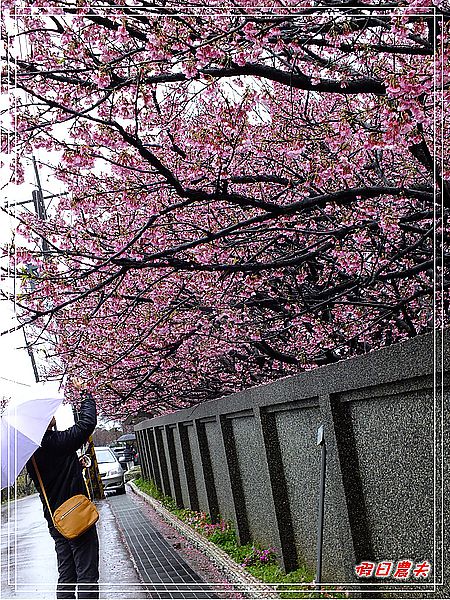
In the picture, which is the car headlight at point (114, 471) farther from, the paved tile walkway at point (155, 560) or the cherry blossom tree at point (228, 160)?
the cherry blossom tree at point (228, 160)

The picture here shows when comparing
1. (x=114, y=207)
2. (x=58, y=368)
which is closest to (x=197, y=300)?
(x=58, y=368)

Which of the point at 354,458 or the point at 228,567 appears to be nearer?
the point at 354,458

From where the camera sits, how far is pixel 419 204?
13.2 feet

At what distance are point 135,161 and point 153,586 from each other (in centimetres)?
257

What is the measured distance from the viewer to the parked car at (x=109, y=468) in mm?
5047

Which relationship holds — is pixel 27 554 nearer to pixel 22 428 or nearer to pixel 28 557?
pixel 28 557

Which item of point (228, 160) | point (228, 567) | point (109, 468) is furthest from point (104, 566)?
point (228, 160)

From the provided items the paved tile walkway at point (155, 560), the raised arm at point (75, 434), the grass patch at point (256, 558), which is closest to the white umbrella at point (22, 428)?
the raised arm at point (75, 434)

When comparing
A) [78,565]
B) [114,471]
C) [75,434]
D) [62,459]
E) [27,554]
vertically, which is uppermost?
[75,434]

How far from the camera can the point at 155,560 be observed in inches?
241

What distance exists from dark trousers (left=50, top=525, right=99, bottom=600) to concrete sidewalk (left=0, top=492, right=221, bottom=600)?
75 millimetres

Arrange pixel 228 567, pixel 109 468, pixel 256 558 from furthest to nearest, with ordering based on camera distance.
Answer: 1. pixel 109 468
2. pixel 256 558
3. pixel 228 567

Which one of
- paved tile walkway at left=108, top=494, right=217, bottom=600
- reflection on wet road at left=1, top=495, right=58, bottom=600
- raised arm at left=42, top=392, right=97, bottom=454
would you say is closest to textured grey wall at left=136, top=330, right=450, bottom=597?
paved tile walkway at left=108, top=494, right=217, bottom=600

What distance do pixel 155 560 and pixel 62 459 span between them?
2.55 meters
